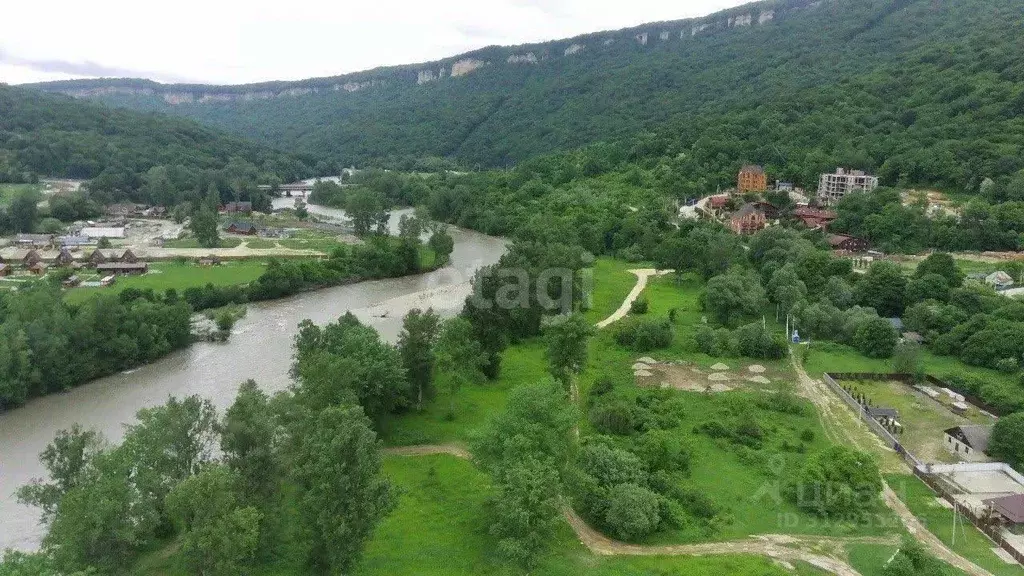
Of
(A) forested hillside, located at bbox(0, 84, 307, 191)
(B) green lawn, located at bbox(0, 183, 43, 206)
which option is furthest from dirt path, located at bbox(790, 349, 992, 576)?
(A) forested hillside, located at bbox(0, 84, 307, 191)

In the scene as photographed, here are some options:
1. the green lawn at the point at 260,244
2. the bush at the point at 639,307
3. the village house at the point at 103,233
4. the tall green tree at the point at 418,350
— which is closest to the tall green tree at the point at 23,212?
the village house at the point at 103,233

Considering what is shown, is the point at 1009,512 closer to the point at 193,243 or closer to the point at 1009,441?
the point at 1009,441

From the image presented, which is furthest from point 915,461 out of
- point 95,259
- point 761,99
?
point 761,99

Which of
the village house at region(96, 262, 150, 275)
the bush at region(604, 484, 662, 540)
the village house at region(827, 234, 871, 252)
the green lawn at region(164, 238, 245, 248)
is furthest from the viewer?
the green lawn at region(164, 238, 245, 248)

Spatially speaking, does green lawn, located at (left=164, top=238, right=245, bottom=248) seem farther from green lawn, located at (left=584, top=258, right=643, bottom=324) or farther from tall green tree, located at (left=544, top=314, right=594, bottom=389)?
tall green tree, located at (left=544, top=314, right=594, bottom=389)

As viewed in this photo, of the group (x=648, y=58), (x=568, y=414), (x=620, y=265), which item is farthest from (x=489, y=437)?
(x=648, y=58)

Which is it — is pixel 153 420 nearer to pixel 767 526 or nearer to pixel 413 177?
pixel 767 526

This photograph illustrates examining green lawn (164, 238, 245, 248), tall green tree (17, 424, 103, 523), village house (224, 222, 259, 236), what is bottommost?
green lawn (164, 238, 245, 248)
